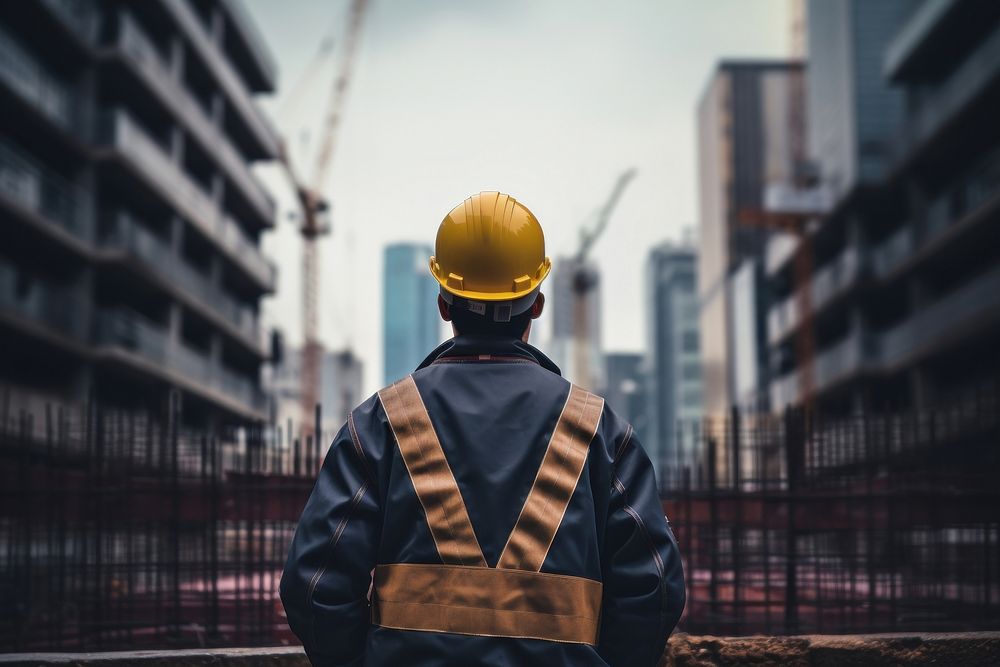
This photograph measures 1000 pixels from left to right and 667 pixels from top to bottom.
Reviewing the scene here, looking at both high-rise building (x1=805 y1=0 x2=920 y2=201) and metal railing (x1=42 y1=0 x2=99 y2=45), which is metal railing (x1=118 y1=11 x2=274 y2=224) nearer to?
metal railing (x1=42 y1=0 x2=99 y2=45)

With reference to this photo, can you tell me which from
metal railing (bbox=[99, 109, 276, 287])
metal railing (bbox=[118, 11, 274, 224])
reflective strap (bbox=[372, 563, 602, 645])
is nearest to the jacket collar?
reflective strap (bbox=[372, 563, 602, 645])

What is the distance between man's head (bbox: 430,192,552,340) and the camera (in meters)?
2.73

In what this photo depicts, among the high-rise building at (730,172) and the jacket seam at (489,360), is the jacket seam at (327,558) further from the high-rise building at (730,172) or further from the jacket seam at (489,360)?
the high-rise building at (730,172)

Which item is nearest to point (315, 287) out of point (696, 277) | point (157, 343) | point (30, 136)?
point (157, 343)

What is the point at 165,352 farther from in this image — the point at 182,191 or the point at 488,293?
the point at 488,293

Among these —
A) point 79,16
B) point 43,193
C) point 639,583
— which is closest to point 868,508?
point 639,583

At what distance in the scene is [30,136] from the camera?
30938 mm

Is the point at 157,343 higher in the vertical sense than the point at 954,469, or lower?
higher

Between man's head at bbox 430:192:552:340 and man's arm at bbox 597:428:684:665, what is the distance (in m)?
0.51

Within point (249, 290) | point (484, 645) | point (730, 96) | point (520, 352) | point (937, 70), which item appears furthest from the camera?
point (730, 96)

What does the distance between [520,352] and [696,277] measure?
550 feet

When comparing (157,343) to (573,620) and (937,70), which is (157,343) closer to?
(937,70)

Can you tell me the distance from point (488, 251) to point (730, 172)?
387 ft

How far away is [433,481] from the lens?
8.32ft
